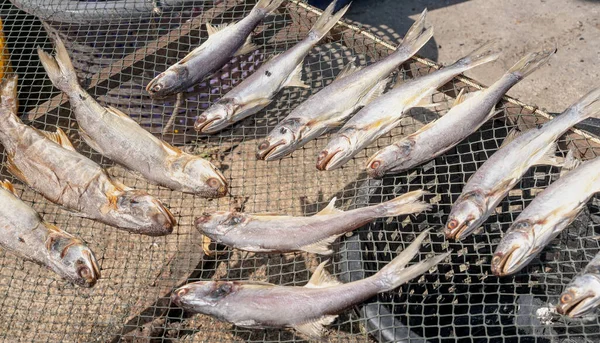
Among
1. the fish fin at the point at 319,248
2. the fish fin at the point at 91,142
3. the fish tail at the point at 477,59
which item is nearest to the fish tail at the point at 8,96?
the fish fin at the point at 91,142

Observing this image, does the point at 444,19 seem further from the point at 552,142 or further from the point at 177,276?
the point at 177,276

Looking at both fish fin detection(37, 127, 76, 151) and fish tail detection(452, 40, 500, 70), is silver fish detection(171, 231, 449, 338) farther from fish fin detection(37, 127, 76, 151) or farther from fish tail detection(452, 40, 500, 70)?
fish fin detection(37, 127, 76, 151)

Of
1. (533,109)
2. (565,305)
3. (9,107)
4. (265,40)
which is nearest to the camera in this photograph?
(565,305)

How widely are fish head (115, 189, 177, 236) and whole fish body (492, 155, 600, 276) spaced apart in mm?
1950

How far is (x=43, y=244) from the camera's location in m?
3.41

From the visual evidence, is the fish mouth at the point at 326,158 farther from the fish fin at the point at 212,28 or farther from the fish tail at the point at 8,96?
the fish tail at the point at 8,96

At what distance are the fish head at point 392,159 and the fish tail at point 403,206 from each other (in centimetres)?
25

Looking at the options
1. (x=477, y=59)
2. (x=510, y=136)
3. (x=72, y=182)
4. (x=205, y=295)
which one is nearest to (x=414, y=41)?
(x=477, y=59)

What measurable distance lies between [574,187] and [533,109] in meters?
0.72

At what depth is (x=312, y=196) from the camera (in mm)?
4871

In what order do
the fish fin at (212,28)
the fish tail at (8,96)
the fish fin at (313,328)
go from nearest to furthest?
the fish fin at (313,328) < the fish tail at (8,96) < the fish fin at (212,28)

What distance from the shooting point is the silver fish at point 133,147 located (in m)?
3.54

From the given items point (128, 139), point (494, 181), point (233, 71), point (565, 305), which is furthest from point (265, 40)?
point (565, 305)

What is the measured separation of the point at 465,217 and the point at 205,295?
155 centimetres
